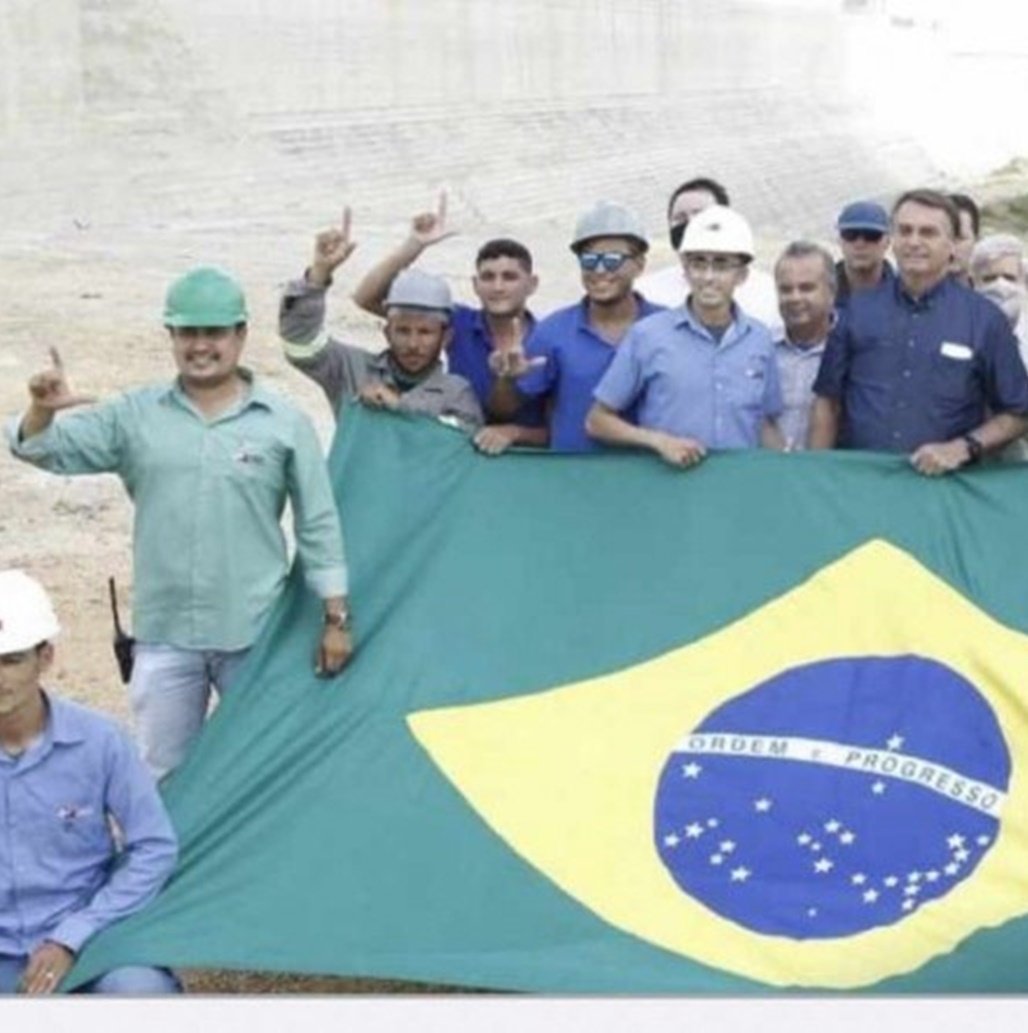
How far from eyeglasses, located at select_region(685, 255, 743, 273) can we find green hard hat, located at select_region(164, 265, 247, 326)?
1.46 m

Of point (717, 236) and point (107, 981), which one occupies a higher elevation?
point (717, 236)

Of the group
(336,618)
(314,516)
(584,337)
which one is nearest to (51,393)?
(314,516)

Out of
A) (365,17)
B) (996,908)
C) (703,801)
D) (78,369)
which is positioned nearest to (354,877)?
(703,801)

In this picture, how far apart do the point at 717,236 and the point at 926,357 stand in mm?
760

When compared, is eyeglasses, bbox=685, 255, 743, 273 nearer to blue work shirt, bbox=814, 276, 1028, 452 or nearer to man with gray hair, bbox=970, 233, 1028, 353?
blue work shirt, bbox=814, 276, 1028, 452

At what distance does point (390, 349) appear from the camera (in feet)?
21.3

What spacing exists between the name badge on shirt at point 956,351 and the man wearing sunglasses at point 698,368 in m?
0.53

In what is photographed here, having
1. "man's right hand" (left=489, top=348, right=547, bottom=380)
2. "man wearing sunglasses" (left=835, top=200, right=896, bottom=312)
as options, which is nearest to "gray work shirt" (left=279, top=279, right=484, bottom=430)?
"man's right hand" (left=489, top=348, right=547, bottom=380)

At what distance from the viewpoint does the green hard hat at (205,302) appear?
541 cm

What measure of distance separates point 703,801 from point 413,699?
0.87 meters

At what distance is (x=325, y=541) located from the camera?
5723 millimetres

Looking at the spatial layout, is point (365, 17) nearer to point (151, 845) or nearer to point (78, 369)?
point (78, 369)

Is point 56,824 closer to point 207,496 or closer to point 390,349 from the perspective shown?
point 207,496

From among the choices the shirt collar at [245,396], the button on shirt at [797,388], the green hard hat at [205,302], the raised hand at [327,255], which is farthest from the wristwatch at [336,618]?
the button on shirt at [797,388]
